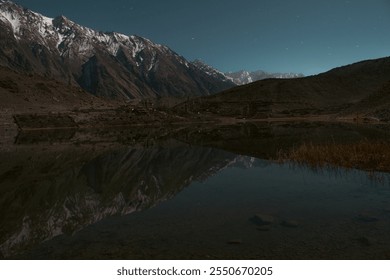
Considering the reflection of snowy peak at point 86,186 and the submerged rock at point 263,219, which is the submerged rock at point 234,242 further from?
the reflection of snowy peak at point 86,186

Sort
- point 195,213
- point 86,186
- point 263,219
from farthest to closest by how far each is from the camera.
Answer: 1. point 86,186
2. point 195,213
3. point 263,219

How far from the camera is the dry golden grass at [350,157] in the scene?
25.8 metres

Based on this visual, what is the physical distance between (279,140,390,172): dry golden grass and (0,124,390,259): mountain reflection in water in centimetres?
178

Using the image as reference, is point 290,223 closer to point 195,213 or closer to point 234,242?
point 234,242

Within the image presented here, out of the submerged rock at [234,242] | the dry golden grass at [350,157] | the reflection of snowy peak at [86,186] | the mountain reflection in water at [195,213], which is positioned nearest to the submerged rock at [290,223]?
the mountain reflection in water at [195,213]

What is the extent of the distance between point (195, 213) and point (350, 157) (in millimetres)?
16565

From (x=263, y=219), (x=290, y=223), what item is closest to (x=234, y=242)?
(x=263, y=219)

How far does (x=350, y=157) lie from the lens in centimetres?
2808

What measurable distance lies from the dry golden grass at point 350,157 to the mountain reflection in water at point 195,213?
1.78 meters

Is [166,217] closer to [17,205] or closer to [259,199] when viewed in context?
[259,199]

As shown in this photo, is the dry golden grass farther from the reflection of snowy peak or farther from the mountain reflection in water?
the reflection of snowy peak

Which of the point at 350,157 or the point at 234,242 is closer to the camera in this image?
the point at 234,242

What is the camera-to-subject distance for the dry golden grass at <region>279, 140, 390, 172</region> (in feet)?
84.8

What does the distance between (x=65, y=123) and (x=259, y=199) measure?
100 m
